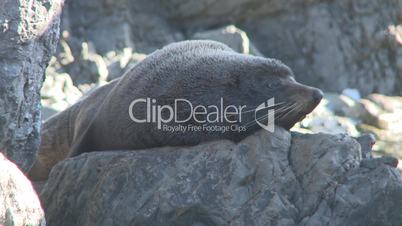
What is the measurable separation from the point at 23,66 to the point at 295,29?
9.41 m

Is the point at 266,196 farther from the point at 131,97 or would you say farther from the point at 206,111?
the point at 131,97

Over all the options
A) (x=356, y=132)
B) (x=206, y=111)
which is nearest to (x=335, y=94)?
(x=356, y=132)

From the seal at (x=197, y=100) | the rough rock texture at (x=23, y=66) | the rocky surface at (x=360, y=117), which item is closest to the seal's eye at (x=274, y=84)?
the seal at (x=197, y=100)

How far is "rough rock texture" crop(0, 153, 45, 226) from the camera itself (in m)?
4.55

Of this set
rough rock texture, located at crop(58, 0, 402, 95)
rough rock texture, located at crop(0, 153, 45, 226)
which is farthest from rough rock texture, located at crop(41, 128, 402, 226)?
rough rock texture, located at crop(58, 0, 402, 95)

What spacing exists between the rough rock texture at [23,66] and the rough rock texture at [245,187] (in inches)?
21.9

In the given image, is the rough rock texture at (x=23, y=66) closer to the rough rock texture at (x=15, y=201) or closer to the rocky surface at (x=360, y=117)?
the rough rock texture at (x=15, y=201)

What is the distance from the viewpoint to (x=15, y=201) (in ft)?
15.1

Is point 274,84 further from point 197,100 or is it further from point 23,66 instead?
point 23,66

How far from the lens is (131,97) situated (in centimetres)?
661

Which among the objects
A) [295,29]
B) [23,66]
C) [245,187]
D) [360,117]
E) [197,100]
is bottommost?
[360,117]

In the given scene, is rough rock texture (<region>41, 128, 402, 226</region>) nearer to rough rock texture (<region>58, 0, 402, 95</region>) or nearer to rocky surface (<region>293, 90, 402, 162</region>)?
rocky surface (<region>293, 90, 402, 162</region>)

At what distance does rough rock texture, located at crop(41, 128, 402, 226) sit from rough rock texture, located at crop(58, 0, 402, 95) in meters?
8.29

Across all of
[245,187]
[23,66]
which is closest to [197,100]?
[245,187]
